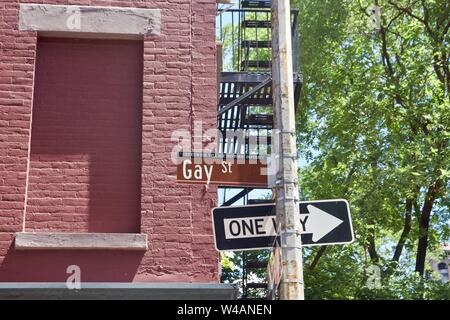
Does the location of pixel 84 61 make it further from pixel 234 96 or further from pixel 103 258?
pixel 234 96

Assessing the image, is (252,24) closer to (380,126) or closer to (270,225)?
(380,126)

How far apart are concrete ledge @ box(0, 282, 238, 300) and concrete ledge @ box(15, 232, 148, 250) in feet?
1.58

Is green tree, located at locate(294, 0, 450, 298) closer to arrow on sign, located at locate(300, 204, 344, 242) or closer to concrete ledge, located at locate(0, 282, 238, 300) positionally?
concrete ledge, located at locate(0, 282, 238, 300)

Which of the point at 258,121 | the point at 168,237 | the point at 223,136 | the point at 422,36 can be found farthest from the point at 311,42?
the point at 168,237

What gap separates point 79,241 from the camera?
707 cm

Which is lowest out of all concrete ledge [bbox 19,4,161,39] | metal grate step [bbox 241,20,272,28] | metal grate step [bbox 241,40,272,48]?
concrete ledge [bbox 19,4,161,39]

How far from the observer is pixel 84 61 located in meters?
7.98

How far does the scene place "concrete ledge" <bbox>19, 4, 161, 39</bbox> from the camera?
25.8ft

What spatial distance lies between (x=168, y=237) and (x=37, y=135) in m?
1.93

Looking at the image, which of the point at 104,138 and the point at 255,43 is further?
the point at 255,43

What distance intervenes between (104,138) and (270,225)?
3149mm

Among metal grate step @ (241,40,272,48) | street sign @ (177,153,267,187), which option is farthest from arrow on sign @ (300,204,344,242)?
metal grate step @ (241,40,272,48)

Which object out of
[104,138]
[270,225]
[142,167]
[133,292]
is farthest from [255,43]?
[270,225]

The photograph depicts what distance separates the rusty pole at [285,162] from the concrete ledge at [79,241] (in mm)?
2641
